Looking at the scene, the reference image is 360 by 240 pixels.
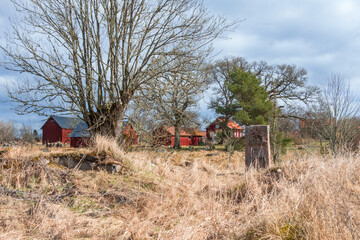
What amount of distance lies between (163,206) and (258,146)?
16.5 feet

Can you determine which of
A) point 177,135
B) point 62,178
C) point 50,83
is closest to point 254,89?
point 177,135

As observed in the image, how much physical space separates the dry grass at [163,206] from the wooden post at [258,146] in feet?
7.24

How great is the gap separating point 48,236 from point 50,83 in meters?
5.90

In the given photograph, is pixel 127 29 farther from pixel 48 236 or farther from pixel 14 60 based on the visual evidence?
pixel 48 236

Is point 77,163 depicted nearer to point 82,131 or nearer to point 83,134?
point 82,131

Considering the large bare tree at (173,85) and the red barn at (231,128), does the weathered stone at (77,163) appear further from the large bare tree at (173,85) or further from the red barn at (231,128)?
the red barn at (231,128)

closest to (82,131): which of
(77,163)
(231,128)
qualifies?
(77,163)

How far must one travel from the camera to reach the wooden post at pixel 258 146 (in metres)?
8.52

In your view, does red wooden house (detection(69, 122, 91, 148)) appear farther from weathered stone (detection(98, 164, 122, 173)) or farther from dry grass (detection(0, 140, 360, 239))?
dry grass (detection(0, 140, 360, 239))

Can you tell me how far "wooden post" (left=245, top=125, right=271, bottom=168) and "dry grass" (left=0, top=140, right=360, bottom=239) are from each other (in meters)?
2.21

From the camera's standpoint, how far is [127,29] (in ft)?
26.7

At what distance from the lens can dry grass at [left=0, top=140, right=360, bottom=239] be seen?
2.89 metres

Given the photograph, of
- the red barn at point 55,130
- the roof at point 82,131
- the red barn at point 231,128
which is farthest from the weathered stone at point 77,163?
the red barn at point 55,130

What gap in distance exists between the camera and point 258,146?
8.61 metres
